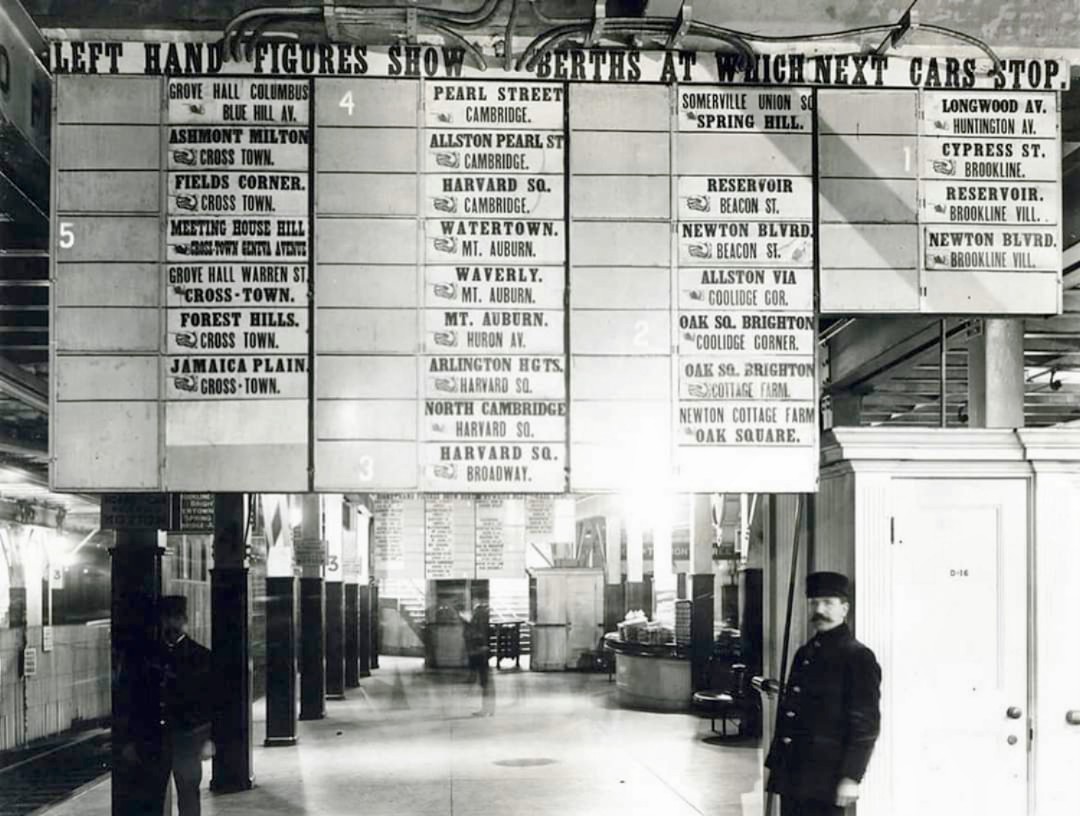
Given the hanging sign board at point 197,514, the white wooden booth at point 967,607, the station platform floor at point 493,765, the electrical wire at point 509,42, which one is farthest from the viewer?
the hanging sign board at point 197,514

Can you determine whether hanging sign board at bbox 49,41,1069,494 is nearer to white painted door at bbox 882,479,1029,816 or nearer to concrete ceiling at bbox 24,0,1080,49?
concrete ceiling at bbox 24,0,1080,49

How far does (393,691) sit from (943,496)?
1623 cm

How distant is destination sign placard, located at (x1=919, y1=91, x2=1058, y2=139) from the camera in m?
5.01

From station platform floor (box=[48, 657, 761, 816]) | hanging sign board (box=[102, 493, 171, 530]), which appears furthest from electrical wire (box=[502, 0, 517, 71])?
station platform floor (box=[48, 657, 761, 816])

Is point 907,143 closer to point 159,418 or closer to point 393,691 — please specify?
point 159,418

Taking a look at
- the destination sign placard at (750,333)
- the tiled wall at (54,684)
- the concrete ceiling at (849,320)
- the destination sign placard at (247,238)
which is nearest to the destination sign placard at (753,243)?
the destination sign placard at (750,333)

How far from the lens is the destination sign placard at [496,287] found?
15.9 ft

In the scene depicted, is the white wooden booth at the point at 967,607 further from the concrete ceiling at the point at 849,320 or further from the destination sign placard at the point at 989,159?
the destination sign placard at the point at 989,159

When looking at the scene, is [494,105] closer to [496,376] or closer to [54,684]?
[496,376]

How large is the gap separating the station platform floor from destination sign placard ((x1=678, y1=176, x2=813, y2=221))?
6.48 m

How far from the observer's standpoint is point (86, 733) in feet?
51.9

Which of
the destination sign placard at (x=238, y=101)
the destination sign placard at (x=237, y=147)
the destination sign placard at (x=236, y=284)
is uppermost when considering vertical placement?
the destination sign placard at (x=238, y=101)

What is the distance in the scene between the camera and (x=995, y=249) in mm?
4977

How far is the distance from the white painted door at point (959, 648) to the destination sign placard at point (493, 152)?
7.70 ft
